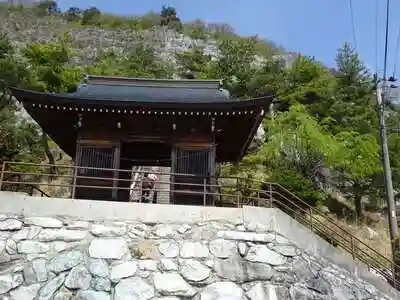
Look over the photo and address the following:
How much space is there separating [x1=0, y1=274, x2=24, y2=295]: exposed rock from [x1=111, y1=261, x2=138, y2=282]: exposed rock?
2051 millimetres

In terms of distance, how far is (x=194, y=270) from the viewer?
11.0 meters

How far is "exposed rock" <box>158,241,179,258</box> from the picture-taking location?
442 inches

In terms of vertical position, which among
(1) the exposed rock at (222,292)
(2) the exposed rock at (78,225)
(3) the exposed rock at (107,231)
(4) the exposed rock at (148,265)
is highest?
(2) the exposed rock at (78,225)

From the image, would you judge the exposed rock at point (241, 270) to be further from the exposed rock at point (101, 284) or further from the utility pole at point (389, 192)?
the utility pole at point (389, 192)

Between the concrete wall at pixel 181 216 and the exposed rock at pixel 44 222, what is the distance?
11 cm

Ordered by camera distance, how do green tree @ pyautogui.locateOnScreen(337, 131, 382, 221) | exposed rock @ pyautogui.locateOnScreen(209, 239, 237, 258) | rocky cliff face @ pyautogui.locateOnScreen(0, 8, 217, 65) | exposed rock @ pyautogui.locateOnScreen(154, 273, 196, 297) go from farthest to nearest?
1. rocky cliff face @ pyautogui.locateOnScreen(0, 8, 217, 65)
2. green tree @ pyautogui.locateOnScreen(337, 131, 382, 221)
3. exposed rock @ pyautogui.locateOnScreen(209, 239, 237, 258)
4. exposed rock @ pyautogui.locateOnScreen(154, 273, 196, 297)

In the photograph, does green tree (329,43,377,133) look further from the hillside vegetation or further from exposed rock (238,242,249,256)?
exposed rock (238,242,249,256)

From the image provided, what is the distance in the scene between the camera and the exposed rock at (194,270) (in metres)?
10.9

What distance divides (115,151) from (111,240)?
13.3 feet

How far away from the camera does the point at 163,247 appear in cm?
1132

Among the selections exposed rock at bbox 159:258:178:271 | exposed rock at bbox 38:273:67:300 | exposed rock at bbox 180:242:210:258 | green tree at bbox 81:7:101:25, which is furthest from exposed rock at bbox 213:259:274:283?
green tree at bbox 81:7:101:25

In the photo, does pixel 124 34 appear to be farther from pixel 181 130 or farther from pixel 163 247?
pixel 163 247

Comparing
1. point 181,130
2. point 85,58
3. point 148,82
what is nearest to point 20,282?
point 181,130

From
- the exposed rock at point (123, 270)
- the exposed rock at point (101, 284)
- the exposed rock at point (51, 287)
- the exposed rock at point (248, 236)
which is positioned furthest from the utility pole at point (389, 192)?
the exposed rock at point (51, 287)
